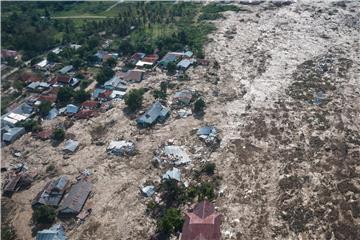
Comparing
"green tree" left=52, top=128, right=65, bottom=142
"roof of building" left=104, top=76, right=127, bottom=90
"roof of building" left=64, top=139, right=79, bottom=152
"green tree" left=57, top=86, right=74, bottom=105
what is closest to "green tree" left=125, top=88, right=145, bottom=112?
"roof of building" left=104, top=76, right=127, bottom=90

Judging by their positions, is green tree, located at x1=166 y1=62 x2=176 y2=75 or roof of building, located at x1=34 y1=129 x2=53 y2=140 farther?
green tree, located at x1=166 y1=62 x2=176 y2=75

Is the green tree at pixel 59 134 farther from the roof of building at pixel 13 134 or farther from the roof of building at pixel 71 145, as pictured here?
the roof of building at pixel 13 134

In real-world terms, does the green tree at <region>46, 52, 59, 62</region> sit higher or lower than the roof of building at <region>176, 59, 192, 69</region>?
lower

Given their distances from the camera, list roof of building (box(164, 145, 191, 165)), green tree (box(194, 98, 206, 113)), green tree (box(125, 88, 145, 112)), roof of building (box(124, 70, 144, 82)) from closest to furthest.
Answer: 1. roof of building (box(164, 145, 191, 165))
2. green tree (box(194, 98, 206, 113))
3. green tree (box(125, 88, 145, 112))
4. roof of building (box(124, 70, 144, 82))

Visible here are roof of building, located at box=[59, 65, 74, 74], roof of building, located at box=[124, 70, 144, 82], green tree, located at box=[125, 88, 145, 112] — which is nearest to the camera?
green tree, located at box=[125, 88, 145, 112]

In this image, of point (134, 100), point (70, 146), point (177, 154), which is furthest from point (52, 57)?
point (177, 154)

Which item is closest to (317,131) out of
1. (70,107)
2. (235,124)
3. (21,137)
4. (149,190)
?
(235,124)

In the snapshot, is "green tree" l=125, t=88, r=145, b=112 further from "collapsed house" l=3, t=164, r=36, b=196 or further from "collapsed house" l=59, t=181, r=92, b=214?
"collapsed house" l=3, t=164, r=36, b=196

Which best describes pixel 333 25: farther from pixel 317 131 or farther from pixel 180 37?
pixel 317 131
